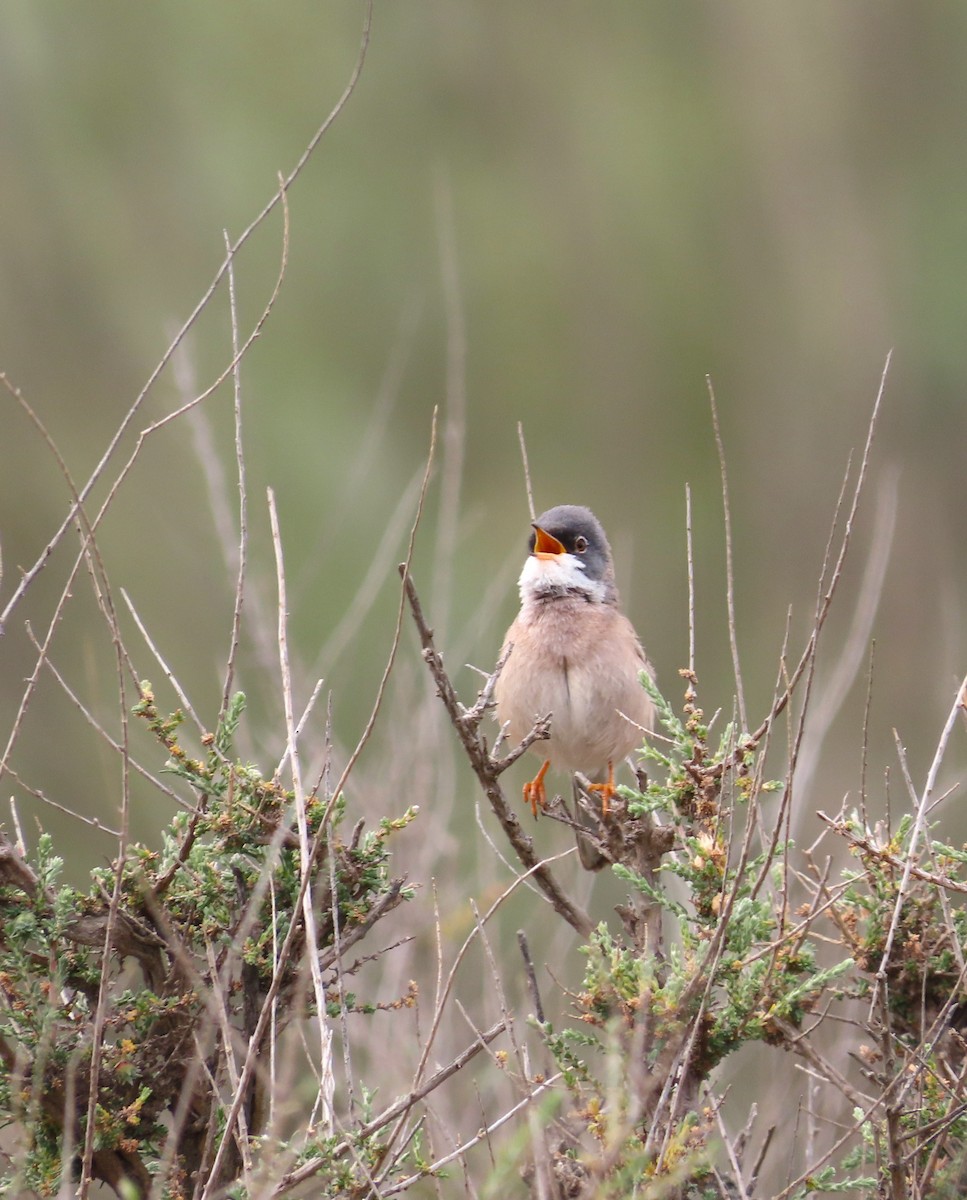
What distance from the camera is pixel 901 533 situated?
693 inches

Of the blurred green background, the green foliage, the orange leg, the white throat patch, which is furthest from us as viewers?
the blurred green background

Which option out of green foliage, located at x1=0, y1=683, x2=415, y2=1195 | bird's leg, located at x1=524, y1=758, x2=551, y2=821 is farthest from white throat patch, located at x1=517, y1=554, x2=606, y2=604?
green foliage, located at x1=0, y1=683, x2=415, y2=1195

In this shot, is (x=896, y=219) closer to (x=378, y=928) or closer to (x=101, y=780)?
(x=101, y=780)

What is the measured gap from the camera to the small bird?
240 inches

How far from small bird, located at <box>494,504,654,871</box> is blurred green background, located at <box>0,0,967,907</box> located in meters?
6.83

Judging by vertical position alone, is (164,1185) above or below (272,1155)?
below

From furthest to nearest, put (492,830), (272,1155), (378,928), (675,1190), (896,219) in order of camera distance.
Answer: (896,219) → (492,830) → (378,928) → (675,1190) → (272,1155)

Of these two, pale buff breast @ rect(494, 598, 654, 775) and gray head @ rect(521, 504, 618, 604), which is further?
gray head @ rect(521, 504, 618, 604)

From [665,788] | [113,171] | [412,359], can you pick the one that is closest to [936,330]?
[412,359]

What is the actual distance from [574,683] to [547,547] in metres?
0.60

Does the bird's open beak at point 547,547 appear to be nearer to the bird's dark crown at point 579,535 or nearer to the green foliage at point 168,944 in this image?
the bird's dark crown at point 579,535

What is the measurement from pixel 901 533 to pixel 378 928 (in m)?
11.2

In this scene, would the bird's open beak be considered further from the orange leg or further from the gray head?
the orange leg

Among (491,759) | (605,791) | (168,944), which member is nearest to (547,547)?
(605,791)
